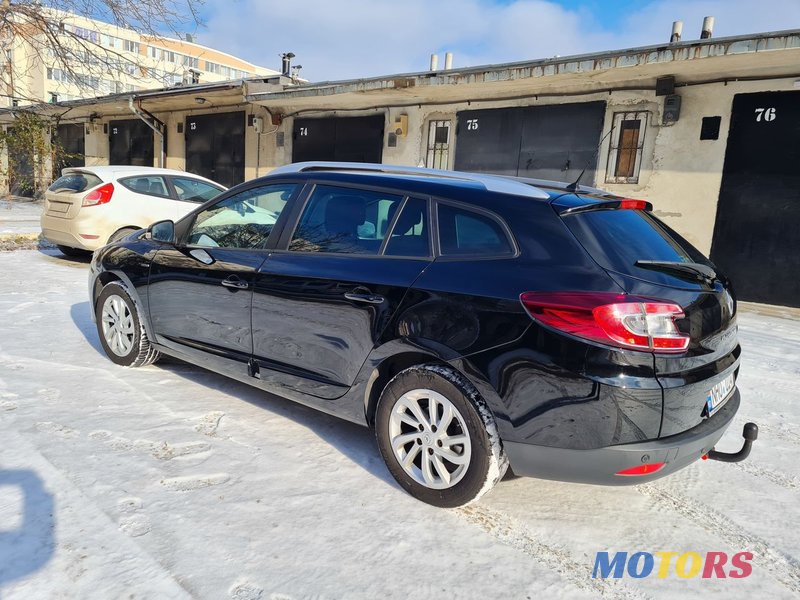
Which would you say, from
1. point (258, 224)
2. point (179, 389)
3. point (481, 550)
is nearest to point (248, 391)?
point (179, 389)

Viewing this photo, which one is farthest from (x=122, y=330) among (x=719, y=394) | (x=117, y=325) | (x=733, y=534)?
(x=733, y=534)

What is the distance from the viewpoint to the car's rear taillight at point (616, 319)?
2072 millimetres

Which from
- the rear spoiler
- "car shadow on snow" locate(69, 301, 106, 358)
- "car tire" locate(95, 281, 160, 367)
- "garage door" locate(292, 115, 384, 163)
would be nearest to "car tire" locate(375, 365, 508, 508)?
the rear spoiler

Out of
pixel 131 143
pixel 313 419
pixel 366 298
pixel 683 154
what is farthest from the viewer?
pixel 131 143

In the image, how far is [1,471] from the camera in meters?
2.55

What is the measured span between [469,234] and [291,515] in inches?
58.4

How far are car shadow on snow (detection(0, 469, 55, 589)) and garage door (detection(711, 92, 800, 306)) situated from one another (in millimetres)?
8929

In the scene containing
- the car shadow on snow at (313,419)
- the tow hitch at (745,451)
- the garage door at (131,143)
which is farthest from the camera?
the garage door at (131,143)

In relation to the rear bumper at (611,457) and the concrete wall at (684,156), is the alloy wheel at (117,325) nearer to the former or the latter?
the rear bumper at (611,457)

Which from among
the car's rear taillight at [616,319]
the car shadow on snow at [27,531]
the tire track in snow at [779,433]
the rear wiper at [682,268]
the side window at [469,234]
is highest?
the side window at [469,234]

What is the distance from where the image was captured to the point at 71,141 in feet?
69.1

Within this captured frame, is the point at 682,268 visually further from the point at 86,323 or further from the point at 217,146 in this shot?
the point at 217,146

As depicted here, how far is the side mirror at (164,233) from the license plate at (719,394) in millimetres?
3328

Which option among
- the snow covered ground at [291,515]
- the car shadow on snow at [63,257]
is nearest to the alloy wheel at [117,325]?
the snow covered ground at [291,515]
